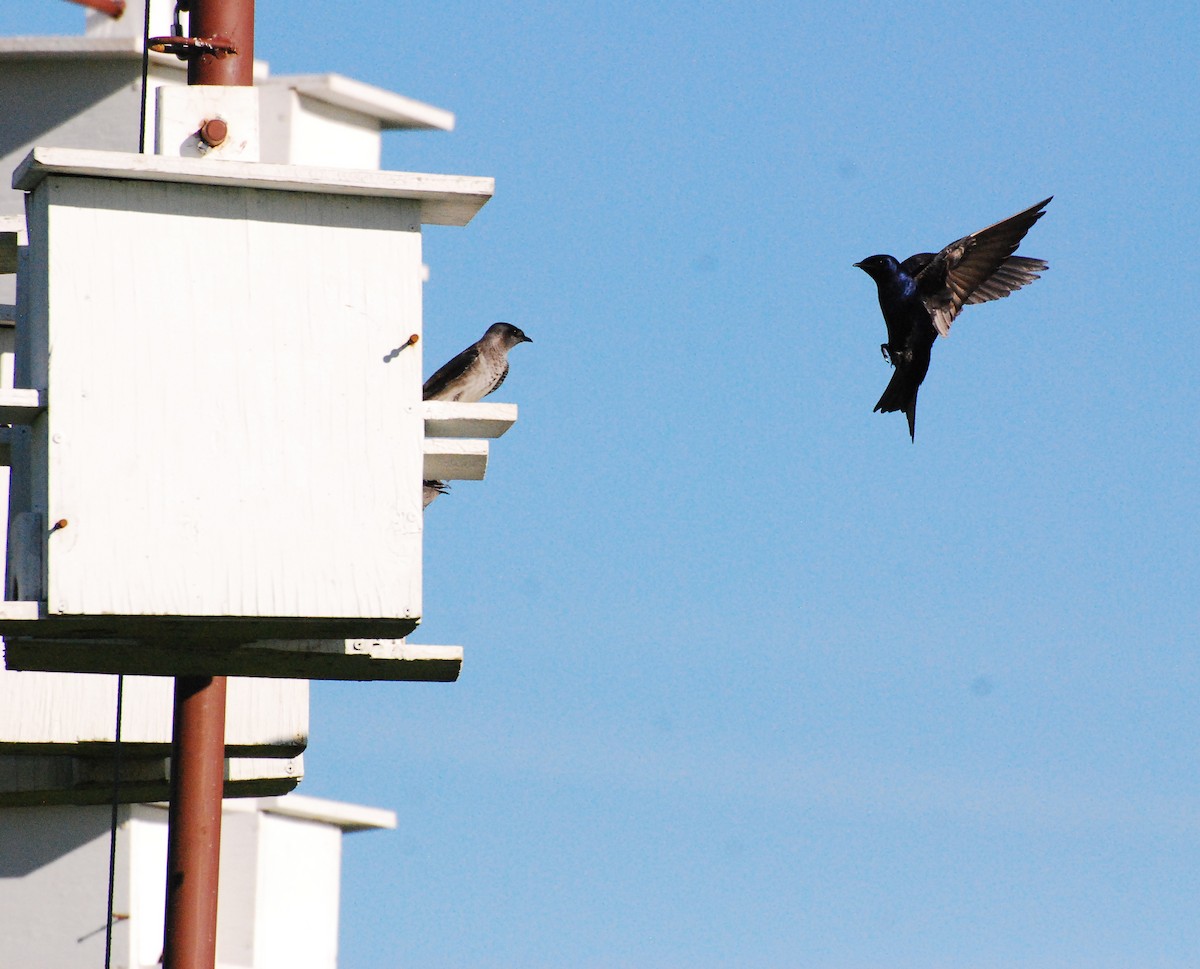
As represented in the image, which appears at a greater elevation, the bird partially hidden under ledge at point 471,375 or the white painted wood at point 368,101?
the white painted wood at point 368,101

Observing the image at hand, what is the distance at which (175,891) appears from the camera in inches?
244

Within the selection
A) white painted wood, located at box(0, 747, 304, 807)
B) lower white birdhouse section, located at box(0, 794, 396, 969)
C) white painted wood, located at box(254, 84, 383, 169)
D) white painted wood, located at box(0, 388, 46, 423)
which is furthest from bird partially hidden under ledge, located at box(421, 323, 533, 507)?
white painted wood, located at box(254, 84, 383, 169)

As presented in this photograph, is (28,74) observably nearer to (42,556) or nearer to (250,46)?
(250,46)

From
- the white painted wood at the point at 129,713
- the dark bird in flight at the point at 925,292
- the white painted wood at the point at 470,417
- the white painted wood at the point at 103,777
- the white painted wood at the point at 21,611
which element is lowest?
the white painted wood at the point at 103,777

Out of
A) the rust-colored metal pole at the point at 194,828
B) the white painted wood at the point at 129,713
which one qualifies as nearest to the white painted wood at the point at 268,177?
the rust-colored metal pole at the point at 194,828

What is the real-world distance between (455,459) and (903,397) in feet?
Answer: 9.97

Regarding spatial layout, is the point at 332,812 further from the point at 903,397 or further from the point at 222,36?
the point at 222,36

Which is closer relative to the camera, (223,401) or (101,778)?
(223,401)

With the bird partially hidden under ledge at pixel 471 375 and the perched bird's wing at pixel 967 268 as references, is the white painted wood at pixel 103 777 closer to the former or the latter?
the bird partially hidden under ledge at pixel 471 375

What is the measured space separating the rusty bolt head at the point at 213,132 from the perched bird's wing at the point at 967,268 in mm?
3309

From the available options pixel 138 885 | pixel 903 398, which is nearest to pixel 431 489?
pixel 903 398

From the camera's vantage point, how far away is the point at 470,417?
573 cm

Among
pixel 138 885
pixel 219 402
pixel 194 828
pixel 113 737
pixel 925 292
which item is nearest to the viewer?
pixel 219 402

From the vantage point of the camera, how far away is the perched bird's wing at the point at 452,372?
7.91 m
